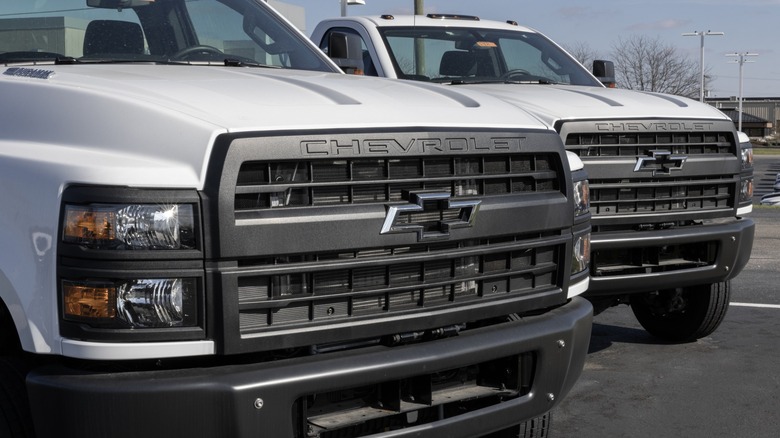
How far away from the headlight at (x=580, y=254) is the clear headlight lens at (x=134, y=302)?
161 cm

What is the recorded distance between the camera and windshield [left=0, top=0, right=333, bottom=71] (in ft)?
14.4

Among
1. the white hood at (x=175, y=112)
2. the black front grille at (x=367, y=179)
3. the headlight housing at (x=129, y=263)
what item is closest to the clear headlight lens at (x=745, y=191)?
the white hood at (x=175, y=112)

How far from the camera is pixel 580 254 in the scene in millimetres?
4199

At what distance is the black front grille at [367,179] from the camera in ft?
10.4

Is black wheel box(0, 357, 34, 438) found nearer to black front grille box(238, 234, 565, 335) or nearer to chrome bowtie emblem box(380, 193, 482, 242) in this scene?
black front grille box(238, 234, 565, 335)

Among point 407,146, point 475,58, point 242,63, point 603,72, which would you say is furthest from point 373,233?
point 603,72

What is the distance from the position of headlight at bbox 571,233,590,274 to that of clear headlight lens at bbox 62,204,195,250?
1614 millimetres

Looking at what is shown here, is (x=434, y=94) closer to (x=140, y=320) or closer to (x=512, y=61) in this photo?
(x=140, y=320)

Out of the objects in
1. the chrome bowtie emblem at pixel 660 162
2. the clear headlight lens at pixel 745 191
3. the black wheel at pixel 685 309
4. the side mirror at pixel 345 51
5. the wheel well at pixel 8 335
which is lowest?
the black wheel at pixel 685 309

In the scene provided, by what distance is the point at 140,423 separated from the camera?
2.99m

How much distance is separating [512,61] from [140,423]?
18.3 feet

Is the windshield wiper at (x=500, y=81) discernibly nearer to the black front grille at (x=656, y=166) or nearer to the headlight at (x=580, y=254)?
the black front grille at (x=656, y=166)

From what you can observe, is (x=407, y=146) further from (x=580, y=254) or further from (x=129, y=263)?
(x=580, y=254)

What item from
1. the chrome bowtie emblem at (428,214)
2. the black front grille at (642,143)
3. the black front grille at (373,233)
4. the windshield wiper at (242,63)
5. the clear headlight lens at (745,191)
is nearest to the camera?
the black front grille at (373,233)
